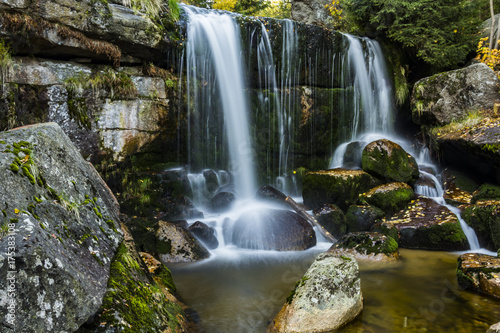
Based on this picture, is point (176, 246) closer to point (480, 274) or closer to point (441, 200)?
point (480, 274)

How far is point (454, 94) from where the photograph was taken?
1039 centimetres

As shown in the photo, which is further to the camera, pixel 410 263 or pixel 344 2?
pixel 344 2

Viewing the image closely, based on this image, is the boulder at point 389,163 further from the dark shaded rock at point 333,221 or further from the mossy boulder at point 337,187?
the dark shaded rock at point 333,221

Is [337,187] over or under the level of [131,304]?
under

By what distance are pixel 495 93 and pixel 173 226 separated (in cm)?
1015

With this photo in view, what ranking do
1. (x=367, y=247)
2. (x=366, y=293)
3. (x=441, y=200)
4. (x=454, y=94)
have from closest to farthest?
(x=366, y=293) → (x=367, y=247) → (x=441, y=200) → (x=454, y=94)

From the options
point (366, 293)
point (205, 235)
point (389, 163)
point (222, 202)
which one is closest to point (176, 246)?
point (205, 235)

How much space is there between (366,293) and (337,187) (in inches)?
172

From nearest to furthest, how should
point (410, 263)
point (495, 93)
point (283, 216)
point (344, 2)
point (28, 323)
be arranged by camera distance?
1. point (28, 323)
2. point (410, 263)
3. point (283, 216)
4. point (495, 93)
5. point (344, 2)

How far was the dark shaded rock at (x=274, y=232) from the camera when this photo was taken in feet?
23.9

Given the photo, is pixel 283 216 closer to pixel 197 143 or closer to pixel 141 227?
pixel 141 227

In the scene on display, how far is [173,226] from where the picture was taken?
275 inches

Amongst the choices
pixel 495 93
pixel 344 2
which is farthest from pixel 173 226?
pixel 344 2


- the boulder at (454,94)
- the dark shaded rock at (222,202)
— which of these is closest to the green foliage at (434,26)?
the boulder at (454,94)
